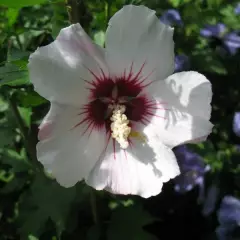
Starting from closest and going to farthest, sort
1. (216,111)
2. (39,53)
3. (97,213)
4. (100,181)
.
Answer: (39,53) → (100,181) → (97,213) → (216,111)

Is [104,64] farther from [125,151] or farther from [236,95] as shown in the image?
[236,95]

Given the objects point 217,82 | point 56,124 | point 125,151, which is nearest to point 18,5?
point 56,124

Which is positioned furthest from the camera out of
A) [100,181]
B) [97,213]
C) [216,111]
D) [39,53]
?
[216,111]

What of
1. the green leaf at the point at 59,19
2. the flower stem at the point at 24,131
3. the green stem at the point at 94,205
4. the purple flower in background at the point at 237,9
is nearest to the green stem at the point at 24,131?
the flower stem at the point at 24,131

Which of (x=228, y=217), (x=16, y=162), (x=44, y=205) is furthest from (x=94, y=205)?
(x=228, y=217)

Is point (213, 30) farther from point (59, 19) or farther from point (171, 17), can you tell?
point (59, 19)
